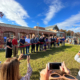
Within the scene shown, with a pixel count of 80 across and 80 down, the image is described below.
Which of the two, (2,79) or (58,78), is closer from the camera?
(58,78)

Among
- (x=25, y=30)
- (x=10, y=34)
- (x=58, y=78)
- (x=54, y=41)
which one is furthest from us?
(x=25, y=30)

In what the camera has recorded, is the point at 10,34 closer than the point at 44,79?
No

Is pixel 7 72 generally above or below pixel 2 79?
above

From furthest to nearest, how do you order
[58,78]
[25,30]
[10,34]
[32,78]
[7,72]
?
1. [25,30]
2. [10,34]
3. [32,78]
4. [7,72]
5. [58,78]

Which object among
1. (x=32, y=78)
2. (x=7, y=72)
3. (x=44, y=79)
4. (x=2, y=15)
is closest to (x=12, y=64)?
(x=7, y=72)

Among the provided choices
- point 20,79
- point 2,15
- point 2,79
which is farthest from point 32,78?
point 2,15

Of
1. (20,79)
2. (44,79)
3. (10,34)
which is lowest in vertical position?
(20,79)

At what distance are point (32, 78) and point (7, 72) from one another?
6.00ft

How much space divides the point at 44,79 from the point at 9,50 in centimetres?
413

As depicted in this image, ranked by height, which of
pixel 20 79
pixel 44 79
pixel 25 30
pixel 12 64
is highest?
pixel 25 30

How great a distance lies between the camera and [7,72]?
2.80 feet

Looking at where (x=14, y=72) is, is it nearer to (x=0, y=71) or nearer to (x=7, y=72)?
(x=7, y=72)

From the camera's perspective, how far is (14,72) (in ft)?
2.95

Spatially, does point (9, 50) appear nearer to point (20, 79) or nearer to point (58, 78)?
point (20, 79)
